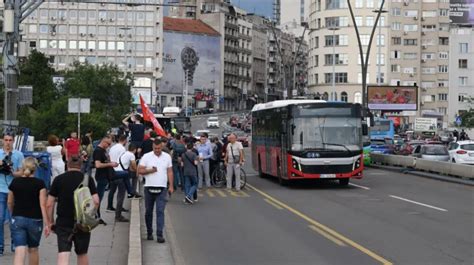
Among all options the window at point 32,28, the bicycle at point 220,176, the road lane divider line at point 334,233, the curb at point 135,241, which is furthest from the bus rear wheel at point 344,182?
the window at point 32,28

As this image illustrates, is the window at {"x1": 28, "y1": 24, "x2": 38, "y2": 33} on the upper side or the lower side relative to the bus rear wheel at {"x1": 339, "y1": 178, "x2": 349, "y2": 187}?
upper

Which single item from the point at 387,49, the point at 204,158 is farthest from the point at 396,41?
the point at 204,158

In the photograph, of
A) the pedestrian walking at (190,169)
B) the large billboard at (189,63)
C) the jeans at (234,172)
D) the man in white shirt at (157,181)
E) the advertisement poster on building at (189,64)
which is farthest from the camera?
the large billboard at (189,63)

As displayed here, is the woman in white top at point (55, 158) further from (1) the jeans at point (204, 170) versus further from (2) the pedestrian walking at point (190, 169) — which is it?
(1) the jeans at point (204, 170)

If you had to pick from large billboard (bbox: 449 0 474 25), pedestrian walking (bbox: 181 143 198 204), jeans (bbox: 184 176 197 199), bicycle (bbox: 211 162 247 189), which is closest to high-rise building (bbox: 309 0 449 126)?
large billboard (bbox: 449 0 474 25)

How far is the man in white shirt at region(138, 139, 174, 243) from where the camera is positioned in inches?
529

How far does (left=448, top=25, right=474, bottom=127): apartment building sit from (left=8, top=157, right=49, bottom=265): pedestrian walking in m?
112

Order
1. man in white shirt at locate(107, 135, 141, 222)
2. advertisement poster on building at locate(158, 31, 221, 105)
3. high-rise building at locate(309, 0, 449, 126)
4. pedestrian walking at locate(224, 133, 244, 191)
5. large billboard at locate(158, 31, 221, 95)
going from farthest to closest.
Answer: large billboard at locate(158, 31, 221, 95) < advertisement poster on building at locate(158, 31, 221, 105) < high-rise building at locate(309, 0, 449, 126) < pedestrian walking at locate(224, 133, 244, 191) < man in white shirt at locate(107, 135, 141, 222)

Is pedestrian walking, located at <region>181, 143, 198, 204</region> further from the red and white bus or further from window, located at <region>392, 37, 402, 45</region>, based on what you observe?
window, located at <region>392, 37, 402, 45</region>

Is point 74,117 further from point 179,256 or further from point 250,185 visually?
point 179,256

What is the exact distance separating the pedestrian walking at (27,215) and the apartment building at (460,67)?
367 ft

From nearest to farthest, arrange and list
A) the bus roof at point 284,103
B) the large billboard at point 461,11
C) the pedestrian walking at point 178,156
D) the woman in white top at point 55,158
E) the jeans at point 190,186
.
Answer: the woman in white top at point 55,158 → the jeans at point 190,186 → the pedestrian walking at point 178,156 → the bus roof at point 284,103 → the large billboard at point 461,11

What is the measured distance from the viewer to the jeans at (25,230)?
9.68 m

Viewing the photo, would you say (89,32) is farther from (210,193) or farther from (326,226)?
(326,226)
